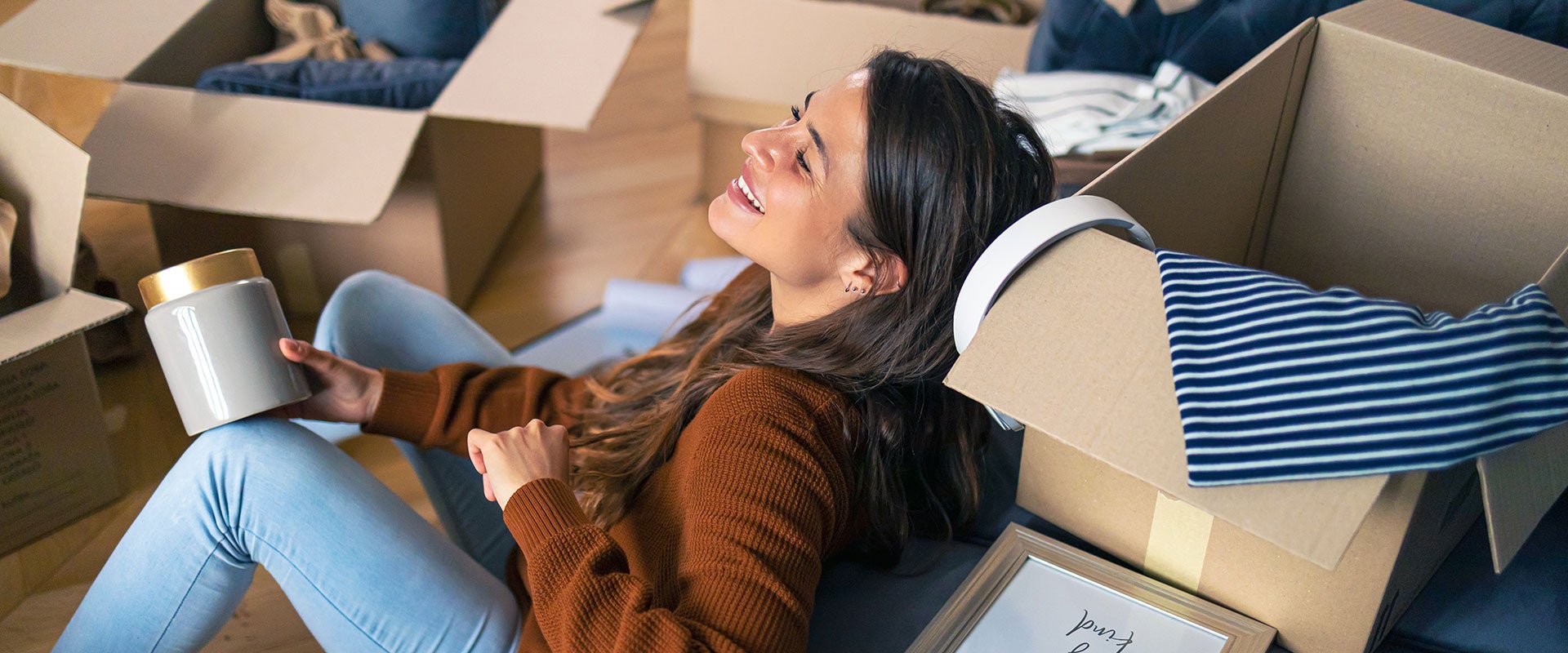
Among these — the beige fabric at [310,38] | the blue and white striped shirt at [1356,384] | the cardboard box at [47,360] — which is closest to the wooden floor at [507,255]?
the cardboard box at [47,360]

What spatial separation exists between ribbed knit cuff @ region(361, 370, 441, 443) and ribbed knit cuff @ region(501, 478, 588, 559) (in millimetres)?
276

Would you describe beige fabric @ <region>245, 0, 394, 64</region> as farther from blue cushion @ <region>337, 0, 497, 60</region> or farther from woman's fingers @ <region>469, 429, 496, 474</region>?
woman's fingers @ <region>469, 429, 496, 474</region>

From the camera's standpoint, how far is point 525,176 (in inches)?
75.5

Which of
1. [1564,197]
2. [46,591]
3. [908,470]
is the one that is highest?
[1564,197]

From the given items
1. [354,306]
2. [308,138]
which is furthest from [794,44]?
[354,306]

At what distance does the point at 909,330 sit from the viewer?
2.72 feet

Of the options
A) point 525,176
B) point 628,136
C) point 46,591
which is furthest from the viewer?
point 628,136

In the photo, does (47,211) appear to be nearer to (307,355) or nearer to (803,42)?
(307,355)

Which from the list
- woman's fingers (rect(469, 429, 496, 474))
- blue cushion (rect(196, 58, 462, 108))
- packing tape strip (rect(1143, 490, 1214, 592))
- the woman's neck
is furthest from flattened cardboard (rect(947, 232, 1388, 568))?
blue cushion (rect(196, 58, 462, 108))

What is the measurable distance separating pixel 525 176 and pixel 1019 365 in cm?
145

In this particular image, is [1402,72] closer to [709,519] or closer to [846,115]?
[846,115]

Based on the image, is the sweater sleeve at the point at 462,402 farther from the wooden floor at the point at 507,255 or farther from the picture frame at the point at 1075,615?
the picture frame at the point at 1075,615

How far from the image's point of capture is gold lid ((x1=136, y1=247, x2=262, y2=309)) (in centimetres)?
79

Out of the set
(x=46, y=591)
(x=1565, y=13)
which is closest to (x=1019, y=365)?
(x=1565, y=13)
